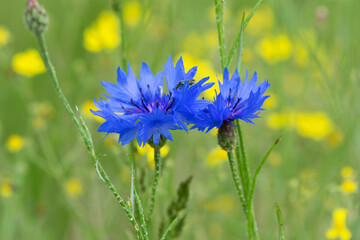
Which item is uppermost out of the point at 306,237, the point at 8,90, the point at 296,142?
the point at 8,90

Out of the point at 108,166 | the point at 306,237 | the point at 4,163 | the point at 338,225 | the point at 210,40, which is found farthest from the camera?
the point at 210,40

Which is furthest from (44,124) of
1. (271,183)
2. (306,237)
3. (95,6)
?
(95,6)

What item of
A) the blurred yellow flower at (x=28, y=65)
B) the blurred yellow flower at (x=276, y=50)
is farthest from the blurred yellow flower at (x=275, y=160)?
the blurred yellow flower at (x=28, y=65)

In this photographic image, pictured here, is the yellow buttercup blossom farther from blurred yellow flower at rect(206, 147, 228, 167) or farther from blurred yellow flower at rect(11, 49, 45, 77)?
blurred yellow flower at rect(11, 49, 45, 77)

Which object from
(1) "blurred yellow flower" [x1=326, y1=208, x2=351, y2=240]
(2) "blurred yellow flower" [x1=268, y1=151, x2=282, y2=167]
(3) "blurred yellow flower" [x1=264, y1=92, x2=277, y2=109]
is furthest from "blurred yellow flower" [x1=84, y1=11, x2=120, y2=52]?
(1) "blurred yellow flower" [x1=326, y1=208, x2=351, y2=240]

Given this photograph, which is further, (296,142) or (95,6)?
(95,6)

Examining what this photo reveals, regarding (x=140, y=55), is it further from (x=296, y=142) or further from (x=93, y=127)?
(x=296, y=142)

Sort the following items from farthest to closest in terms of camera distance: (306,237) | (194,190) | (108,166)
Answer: (108,166) < (194,190) < (306,237)
